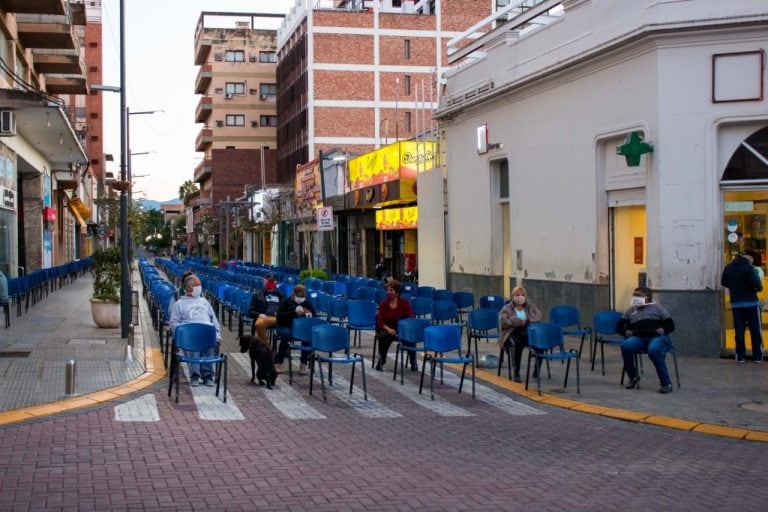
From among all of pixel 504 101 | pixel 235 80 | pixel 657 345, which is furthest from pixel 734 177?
pixel 235 80

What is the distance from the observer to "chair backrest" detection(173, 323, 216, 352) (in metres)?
12.5

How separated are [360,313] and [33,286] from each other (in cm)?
1534

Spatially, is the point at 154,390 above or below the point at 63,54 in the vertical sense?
below

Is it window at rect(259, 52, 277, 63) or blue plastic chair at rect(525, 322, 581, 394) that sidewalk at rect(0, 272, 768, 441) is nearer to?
blue plastic chair at rect(525, 322, 581, 394)

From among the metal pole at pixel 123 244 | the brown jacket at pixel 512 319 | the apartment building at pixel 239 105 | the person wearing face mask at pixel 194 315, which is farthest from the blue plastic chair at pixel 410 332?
the apartment building at pixel 239 105

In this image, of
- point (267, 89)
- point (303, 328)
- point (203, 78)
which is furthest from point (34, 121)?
point (203, 78)

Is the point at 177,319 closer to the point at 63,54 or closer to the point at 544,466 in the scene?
the point at 544,466

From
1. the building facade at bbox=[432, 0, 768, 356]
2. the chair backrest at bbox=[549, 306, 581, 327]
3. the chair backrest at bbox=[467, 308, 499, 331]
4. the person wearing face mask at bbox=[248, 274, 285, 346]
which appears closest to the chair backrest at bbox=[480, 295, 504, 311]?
the chair backrest at bbox=[467, 308, 499, 331]

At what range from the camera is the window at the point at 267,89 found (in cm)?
9450

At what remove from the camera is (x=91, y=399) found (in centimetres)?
1220

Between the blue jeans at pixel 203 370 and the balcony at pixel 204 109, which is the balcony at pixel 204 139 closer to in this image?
the balcony at pixel 204 109

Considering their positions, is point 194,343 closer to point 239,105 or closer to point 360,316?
point 360,316

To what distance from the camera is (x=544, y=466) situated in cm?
881

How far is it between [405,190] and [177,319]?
69.4 feet
